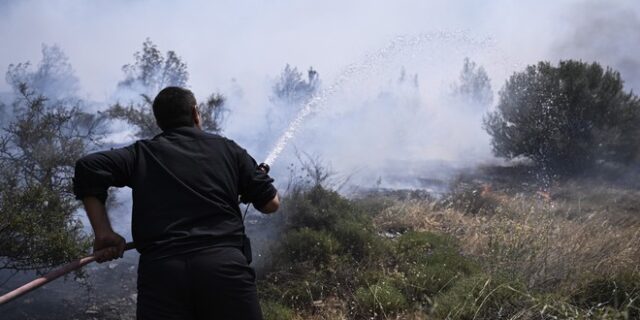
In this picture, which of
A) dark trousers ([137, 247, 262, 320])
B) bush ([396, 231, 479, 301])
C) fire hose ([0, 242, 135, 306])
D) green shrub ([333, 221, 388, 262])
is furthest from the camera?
green shrub ([333, 221, 388, 262])

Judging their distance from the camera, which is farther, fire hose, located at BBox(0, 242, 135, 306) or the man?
the man

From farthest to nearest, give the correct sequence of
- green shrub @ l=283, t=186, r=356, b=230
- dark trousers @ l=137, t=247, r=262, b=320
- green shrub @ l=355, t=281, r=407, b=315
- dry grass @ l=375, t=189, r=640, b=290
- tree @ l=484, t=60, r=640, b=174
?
1. tree @ l=484, t=60, r=640, b=174
2. green shrub @ l=283, t=186, r=356, b=230
3. green shrub @ l=355, t=281, r=407, b=315
4. dry grass @ l=375, t=189, r=640, b=290
5. dark trousers @ l=137, t=247, r=262, b=320

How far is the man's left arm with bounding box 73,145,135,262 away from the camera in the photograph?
2.29 metres

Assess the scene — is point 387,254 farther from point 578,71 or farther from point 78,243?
point 578,71

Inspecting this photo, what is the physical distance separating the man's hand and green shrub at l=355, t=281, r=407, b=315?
2.59m

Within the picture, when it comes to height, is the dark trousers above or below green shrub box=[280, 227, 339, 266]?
below

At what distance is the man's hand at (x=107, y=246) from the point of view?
7.72 feet

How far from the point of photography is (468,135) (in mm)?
21047

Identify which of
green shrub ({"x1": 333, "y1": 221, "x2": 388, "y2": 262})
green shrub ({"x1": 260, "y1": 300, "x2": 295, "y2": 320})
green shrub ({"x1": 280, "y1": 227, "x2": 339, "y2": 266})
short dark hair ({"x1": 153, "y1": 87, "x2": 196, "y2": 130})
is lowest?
green shrub ({"x1": 260, "y1": 300, "x2": 295, "y2": 320})

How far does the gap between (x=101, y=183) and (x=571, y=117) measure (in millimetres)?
15349

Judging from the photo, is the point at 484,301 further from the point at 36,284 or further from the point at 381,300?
the point at 36,284

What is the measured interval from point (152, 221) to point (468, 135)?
19831 mm

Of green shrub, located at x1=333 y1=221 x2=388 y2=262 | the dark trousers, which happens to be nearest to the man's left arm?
the dark trousers

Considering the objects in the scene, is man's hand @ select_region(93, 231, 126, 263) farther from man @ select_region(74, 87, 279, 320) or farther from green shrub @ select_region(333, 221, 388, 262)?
green shrub @ select_region(333, 221, 388, 262)
